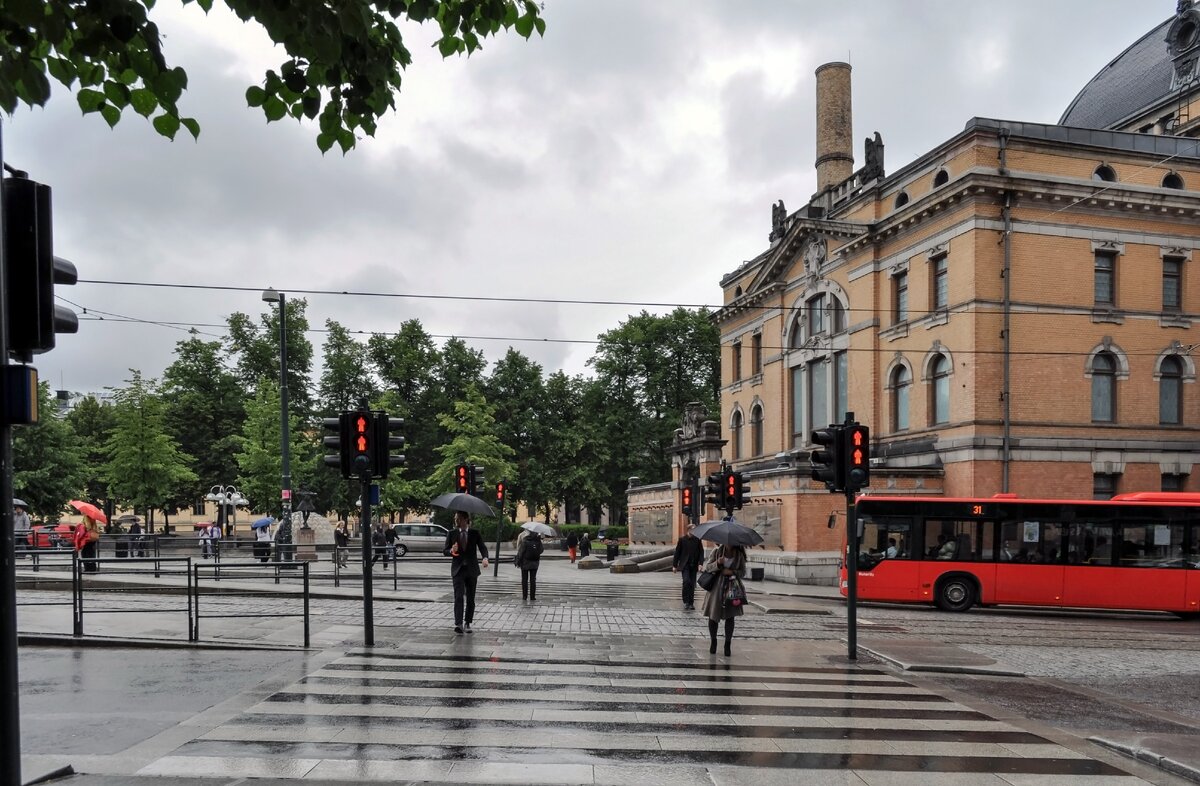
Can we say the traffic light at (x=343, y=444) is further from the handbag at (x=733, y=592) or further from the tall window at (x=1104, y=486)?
the tall window at (x=1104, y=486)

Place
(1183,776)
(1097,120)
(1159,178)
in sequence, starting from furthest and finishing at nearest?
(1097,120), (1159,178), (1183,776)

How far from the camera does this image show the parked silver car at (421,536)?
4603 cm

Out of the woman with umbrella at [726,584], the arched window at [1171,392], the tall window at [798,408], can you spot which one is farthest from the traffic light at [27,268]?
the tall window at [798,408]

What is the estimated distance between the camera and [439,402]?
61.8 metres

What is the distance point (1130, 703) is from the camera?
11039 millimetres

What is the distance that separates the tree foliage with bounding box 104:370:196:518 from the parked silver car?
1434 cm

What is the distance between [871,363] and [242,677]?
29.0 metres

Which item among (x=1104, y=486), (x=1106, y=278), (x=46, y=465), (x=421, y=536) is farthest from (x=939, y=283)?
(x=46, y=465)

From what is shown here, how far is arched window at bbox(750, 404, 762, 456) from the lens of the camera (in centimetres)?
4616

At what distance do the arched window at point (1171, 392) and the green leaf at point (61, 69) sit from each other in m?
33.6

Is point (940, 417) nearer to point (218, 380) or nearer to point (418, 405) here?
point (418, 405)

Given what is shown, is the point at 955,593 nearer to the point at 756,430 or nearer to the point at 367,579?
the point at 367,579

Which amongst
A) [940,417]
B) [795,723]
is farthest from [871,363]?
[795,723]

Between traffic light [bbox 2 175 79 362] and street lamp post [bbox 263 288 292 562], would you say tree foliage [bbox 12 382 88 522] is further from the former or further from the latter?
traffic light [bbox 2 175 79 362]
